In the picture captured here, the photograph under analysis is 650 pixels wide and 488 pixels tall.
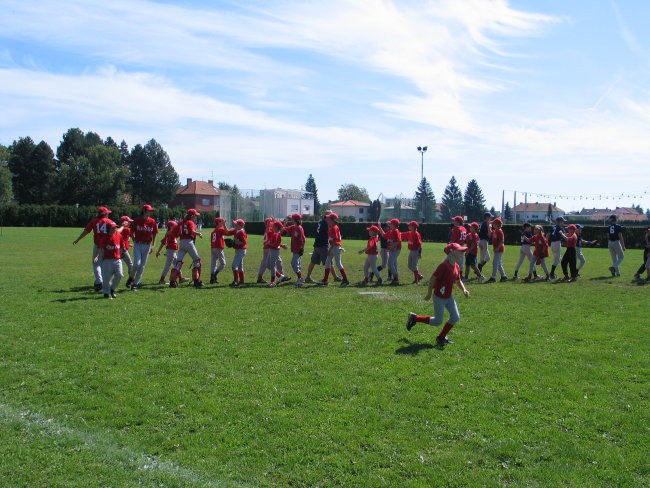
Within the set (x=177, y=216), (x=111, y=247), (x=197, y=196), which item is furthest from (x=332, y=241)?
(x=197, y=196)

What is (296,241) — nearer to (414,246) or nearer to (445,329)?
(414,246)

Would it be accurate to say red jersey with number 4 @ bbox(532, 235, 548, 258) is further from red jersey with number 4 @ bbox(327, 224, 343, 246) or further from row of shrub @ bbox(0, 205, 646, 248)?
row of shrub @ bbox(0, 205, 646, 248)

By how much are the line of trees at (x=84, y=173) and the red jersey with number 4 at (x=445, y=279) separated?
82235 millimetres

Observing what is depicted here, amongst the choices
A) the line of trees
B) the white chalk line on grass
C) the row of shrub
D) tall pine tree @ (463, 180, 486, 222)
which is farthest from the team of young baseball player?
tall pine tree @ (463, 180, 486, 222)

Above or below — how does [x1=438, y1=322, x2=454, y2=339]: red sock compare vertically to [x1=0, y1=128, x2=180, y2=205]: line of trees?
below

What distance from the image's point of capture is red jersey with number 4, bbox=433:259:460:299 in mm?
9102

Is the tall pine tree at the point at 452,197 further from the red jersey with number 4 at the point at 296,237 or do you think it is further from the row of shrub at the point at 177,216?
the red jersey with number 4 at the point at 296,237

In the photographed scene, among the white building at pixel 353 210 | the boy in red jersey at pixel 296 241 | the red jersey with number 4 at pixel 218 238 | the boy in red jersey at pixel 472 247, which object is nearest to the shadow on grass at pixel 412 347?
the boy in red jersey at pixel 296 241

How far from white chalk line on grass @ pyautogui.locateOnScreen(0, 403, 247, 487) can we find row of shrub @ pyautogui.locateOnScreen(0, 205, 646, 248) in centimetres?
4149

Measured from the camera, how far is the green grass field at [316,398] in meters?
4.80

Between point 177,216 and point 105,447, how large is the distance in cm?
7688

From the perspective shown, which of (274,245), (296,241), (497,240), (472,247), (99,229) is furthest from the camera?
(497,240)

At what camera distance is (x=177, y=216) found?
79.2 meters

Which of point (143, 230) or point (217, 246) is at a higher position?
point (143, 230)
